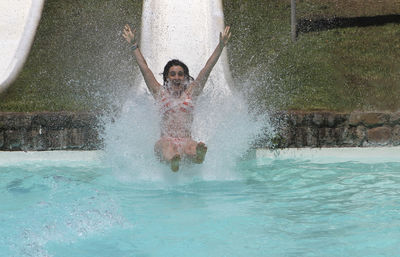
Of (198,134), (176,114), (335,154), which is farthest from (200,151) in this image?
(335,154)

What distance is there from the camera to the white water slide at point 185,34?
7652 mm

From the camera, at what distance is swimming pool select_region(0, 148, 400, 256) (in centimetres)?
307

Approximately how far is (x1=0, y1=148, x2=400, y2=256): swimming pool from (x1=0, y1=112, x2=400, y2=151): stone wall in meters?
0.19

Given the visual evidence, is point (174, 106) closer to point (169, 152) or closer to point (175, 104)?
point (175, 104)

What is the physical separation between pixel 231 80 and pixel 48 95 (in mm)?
2342

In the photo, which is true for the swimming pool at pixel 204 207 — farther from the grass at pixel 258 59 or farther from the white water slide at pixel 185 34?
the white water slide at pixel 185 34

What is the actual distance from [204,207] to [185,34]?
16.7 feet

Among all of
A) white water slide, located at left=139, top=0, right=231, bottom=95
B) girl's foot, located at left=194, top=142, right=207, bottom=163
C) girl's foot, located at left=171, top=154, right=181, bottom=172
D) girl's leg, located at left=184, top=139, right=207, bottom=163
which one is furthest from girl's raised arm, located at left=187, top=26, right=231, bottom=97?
white water slide, located at left=139, top=0, right=231, bottom=95

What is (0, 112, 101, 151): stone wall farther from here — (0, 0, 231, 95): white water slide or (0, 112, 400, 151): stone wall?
(0, 0, 231, 95): white water slide

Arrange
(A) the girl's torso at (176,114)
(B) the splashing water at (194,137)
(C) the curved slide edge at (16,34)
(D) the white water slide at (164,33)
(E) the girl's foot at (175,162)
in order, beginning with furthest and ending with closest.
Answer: (C) the curved slide edge at (16,34) < (D) the white water slide at (164,33) < (A) the girl's torso at (176,114) < (B) the splashing water at (194,137) < (E) the girl's foot at (175,162)

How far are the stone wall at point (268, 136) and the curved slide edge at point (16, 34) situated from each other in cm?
153

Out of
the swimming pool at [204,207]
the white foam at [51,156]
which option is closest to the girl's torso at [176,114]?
the swimming pool at [204,207]

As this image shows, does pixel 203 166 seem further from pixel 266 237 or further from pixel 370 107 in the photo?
pixel 370 107

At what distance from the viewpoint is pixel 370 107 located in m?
6.58
